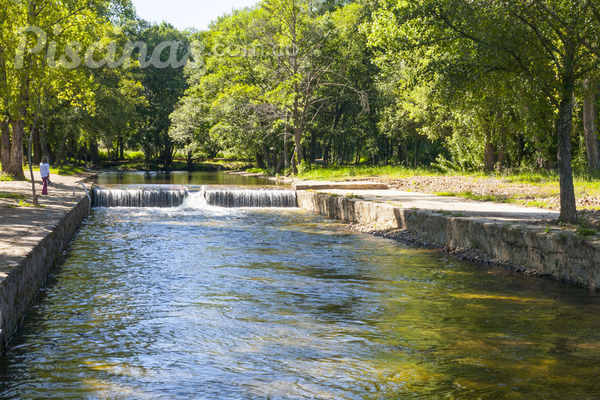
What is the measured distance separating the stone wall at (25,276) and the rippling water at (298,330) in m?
0.22

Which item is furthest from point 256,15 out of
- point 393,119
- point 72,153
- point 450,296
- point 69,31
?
point 450,296

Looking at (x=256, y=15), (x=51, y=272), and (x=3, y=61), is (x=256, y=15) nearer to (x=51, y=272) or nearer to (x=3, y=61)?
(x=3, y=61)

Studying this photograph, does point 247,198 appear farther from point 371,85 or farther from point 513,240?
point 371,85

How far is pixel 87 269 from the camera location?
1138 centimetres

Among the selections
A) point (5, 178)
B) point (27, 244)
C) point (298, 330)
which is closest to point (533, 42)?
point (298, 330)

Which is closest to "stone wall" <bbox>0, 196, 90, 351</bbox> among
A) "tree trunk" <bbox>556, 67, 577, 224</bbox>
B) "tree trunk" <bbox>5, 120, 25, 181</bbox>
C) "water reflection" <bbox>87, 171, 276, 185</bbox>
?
"tree trunk" <bbox>556, 67, 577, 224</bbox>

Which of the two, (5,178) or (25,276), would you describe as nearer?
(25,276)

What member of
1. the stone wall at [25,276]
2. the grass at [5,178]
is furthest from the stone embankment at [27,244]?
the grass at [5,178]

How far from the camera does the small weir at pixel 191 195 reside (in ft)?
80.4

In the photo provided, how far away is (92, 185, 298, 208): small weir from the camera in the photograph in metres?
24.5

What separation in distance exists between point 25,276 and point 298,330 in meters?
3.93

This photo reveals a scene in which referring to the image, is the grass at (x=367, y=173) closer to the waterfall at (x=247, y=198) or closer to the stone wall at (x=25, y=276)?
the waterfall at (x=247, y=198)

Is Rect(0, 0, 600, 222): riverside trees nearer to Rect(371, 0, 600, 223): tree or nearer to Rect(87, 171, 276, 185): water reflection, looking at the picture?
Rect(371, 0, 600, 223): tree

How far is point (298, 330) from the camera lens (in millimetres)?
7656
